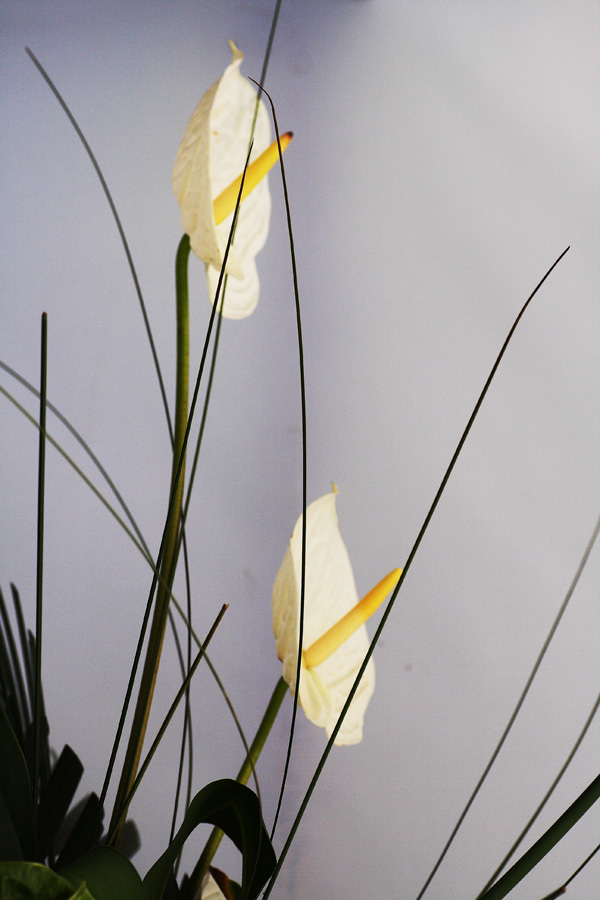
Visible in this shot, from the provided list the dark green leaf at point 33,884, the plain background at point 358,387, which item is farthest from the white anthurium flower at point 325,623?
the plain background at point 358,387

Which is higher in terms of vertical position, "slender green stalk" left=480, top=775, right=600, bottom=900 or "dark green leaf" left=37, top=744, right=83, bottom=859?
"dark green leaf" left=37, top=744, right=83, bottom=859

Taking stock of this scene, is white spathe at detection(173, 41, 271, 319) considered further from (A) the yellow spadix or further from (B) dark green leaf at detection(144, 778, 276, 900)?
(B) dark green leaf at detection(144, 778, 276, 900)

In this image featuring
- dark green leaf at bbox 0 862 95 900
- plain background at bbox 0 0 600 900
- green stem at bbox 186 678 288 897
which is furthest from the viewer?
plain background at bbox 0 0 600 900

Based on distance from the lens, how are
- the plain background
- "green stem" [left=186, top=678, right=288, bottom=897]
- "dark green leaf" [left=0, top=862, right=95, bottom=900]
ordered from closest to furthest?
"dark green leaf" [left=0, top=862, right=95, bottom=900] < "green stem" [left=186, top=678, right=288, bottom=897] < the plain background

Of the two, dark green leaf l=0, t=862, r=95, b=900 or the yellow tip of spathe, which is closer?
dark green leaf l=0, t=862, r=95, b=900

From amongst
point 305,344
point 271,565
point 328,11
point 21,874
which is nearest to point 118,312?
point 305,344

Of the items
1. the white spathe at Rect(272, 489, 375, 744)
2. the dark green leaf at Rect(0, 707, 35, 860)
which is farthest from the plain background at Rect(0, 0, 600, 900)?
the dark green leaf at Rect(0, 707, 35, 860)

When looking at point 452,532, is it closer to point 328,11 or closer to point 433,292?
point 433,292
